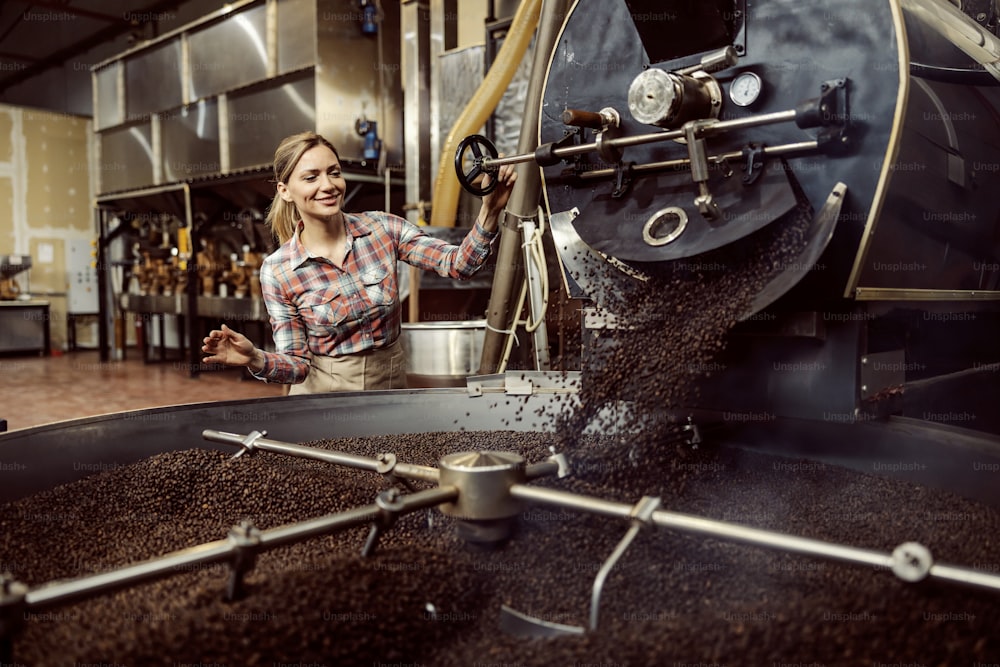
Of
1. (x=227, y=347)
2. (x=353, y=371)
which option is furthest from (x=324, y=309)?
(x=227, y=347)

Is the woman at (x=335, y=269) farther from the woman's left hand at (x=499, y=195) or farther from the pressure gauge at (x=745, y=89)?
the pressure gauge at (x=745, y=89)

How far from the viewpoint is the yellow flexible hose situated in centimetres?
313

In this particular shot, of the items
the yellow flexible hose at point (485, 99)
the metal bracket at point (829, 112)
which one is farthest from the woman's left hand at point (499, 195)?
the yellow flexible hose at point (485, 99)

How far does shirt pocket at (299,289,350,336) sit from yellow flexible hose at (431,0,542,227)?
→ 42.0 inches

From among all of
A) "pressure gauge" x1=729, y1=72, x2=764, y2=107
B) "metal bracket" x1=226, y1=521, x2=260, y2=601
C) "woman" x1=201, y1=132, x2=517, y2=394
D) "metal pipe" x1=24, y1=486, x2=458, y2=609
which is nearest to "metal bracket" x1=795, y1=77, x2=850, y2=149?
"pressure gauge" x1=729, y1=72, x2=764, y2=107

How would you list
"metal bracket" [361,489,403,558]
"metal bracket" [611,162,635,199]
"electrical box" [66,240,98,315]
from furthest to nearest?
"electrical box" [66,240,98,315] → "metal bracket" [611,162,635,199] → "metal bracket" [361,489,403,558]

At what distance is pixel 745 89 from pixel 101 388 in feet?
18.9

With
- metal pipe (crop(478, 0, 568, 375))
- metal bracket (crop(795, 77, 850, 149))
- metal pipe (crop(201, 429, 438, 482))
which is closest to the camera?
metal pipe (crop(201, 429, 438, 482))

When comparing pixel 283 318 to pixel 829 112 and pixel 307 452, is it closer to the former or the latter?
pixel 307 452

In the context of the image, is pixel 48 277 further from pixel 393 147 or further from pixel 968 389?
pixel 968 389

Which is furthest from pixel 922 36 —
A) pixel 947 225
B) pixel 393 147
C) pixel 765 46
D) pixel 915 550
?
pixel 393 147

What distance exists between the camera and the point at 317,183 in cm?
208

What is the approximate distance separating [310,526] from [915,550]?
0.56 metres

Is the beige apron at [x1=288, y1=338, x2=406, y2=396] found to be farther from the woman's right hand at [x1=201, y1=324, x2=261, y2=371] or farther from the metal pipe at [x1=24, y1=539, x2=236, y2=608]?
the metal pipe at [x1=24, y1=539, x2=236, y2=608]
